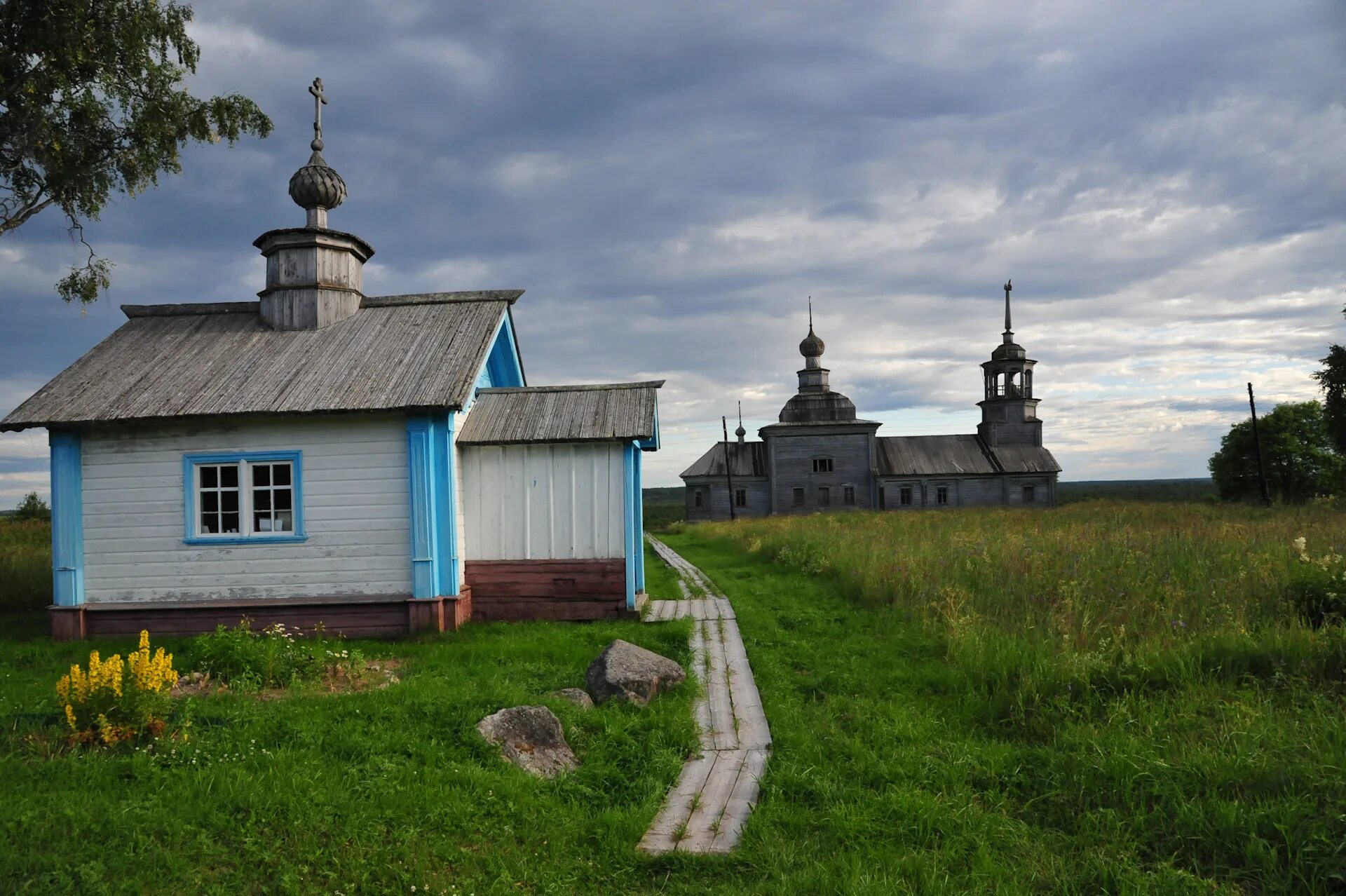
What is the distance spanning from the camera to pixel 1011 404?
142 feet

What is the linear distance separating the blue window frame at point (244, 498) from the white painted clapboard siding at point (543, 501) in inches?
92.7

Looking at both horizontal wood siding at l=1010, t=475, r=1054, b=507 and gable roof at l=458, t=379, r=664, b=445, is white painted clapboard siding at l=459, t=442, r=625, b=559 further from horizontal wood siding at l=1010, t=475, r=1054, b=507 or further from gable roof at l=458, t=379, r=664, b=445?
horizontal wood siding at l=1010, t=475, r=1054, b=507

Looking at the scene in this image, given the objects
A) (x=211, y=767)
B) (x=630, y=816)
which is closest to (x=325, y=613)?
(x=211, y=767)

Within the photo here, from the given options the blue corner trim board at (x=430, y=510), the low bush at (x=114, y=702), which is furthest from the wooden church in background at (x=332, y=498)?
the low bush at (x=114, y=702)

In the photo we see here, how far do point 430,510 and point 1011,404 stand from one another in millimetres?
39565

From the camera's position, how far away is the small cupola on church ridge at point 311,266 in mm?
12977

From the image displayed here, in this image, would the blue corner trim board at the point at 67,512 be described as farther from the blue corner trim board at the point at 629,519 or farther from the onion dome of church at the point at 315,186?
the blue corner trim board at the point at 629,519

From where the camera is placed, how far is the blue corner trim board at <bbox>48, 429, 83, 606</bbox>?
1088 cm

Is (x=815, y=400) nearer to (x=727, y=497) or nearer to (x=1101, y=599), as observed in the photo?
(x=727, y=497)

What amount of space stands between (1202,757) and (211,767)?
6.26 metres

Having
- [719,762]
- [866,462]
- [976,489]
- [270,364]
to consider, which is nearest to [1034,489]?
[976,489]

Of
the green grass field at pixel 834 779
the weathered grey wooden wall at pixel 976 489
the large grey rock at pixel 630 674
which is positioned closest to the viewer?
the green grass field at pixel 834 779

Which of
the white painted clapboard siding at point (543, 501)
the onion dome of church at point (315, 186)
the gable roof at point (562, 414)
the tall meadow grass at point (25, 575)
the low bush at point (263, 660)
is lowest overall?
the low bush at point (263, 660)

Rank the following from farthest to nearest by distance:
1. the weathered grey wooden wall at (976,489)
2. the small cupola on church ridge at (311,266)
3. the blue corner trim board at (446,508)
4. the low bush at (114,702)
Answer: the weathered grey wooden wall at (976,489)
the small cupola on church ridge at (311,266)
the blue corner trim board at (446,508)
the low bush at (114,702)
